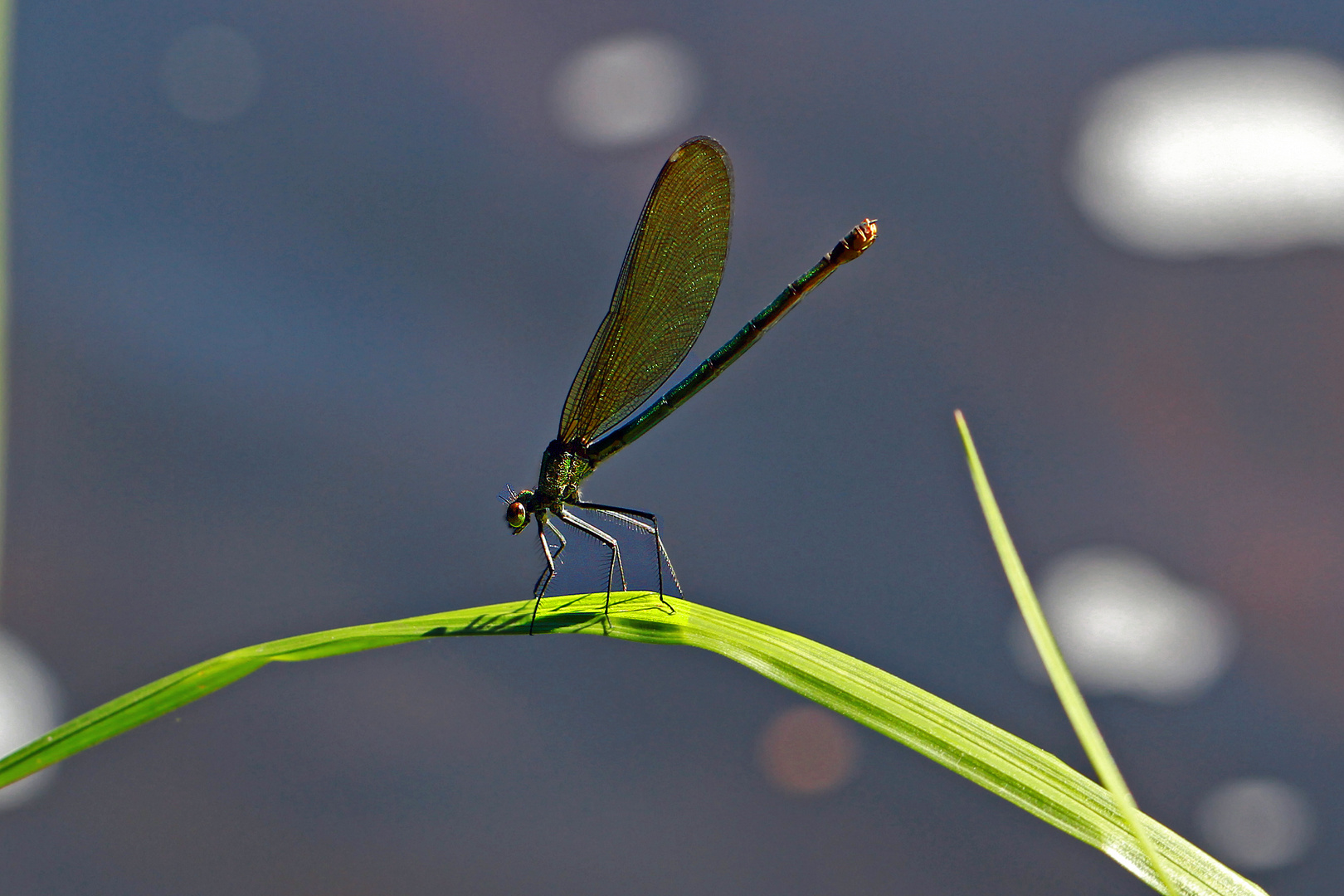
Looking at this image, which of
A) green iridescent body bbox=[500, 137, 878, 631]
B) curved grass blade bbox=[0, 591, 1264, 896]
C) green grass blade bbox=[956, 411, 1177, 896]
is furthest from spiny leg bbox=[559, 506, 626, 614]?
green grass blade bbox=[956, 411, 1177, 896]

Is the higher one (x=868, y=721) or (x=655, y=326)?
(x=655, y=326)

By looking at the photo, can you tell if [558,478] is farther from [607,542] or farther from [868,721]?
[868,721]

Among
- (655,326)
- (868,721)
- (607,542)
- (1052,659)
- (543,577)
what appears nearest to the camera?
(1052,659)

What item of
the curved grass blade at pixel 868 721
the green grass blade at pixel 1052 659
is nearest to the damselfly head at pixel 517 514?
the curved grass blade at pixel 868 721

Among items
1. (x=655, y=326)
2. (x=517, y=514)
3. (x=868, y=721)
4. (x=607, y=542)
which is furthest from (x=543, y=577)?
(x=868, y=721)

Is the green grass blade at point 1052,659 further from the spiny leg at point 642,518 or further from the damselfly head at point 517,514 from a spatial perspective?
the damselfly head at point 517,514

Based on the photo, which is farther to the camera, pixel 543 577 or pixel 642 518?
pixel 642 518

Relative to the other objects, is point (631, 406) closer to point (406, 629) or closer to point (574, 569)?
point (574, 569)

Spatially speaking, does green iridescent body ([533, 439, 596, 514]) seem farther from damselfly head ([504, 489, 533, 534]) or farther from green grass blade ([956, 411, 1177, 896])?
green grass blade ([956, 411, 1177, 896])

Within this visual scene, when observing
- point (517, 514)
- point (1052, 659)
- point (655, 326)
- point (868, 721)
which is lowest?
point (868, 721)
